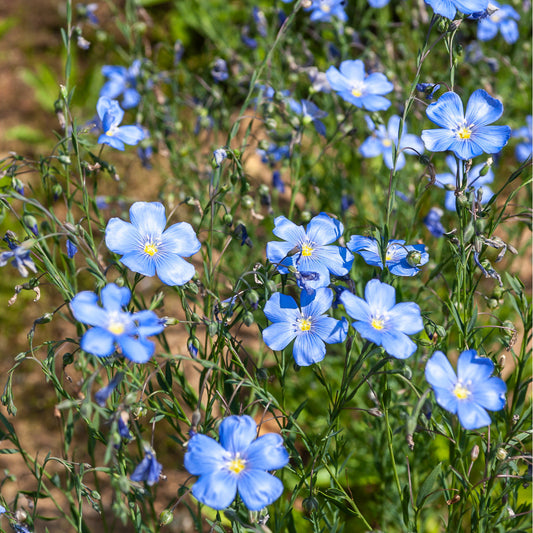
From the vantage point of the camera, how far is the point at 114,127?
220 cm

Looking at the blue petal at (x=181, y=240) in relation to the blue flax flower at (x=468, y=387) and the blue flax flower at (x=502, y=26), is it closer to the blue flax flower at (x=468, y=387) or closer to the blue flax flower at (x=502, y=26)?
the blue flax flower at (x=468, y=387)

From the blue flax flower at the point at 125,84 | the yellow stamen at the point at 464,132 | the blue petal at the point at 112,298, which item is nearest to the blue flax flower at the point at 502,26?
the yellow stamen at the point at 464,132

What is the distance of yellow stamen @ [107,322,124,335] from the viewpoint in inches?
57.2


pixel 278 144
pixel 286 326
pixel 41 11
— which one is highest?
pixel 41 11

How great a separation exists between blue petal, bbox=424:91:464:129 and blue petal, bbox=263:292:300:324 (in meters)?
0.72

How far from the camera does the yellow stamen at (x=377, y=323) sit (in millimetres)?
1619

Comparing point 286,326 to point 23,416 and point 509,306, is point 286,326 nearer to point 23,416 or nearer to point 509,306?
point 509,306

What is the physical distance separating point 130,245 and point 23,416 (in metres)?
2.18

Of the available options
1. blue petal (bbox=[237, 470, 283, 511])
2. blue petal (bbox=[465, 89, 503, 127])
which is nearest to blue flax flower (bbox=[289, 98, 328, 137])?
blue petal (bbox=[465, 89, 503, 127])

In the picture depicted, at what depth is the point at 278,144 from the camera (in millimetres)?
3205

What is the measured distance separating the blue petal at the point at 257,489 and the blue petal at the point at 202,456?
0.07 metres

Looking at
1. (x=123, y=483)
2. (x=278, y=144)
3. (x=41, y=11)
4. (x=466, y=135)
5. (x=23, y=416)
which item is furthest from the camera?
(x=41, y=11)

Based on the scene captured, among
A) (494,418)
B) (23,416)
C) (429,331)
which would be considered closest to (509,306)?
(494,418)

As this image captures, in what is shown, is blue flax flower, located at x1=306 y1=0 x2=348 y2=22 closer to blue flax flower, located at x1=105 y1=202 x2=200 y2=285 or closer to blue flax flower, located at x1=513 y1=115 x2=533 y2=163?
blue flax flower, located at x1=513 y1=115 x2=533 y2=163
